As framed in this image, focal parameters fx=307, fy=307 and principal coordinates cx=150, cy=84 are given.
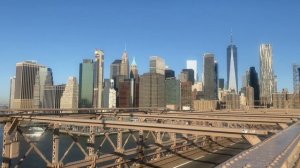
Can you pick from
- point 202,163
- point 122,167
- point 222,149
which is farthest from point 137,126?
point 222,149

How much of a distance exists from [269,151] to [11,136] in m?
20.0

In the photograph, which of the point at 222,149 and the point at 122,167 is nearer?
the point at 122,167

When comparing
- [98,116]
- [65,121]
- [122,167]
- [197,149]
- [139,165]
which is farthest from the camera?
[197,149]

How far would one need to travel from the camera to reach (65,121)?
72.5 ft

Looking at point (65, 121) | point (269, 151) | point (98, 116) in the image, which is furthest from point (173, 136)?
point (269, 151)

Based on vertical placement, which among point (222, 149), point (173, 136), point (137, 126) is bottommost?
point (222, 149)

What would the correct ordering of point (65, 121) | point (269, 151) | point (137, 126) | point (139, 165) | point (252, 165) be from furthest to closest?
point (139, 165) → point (65, 121) → point (137, 126) → point (269, 151) → point (252, 165)

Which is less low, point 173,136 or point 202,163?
point 173,136

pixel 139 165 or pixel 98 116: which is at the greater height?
pixel 98 116

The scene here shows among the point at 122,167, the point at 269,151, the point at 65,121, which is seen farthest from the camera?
the point at 122,167

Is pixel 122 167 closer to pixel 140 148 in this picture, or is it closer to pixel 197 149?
pixel 140 148

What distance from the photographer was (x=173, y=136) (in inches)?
1377

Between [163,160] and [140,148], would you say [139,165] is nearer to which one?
[140,148]

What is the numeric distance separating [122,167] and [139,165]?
7.76ft
